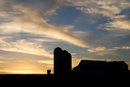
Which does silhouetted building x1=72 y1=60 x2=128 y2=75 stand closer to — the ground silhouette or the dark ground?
the ground silhouette

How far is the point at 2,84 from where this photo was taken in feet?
47.6

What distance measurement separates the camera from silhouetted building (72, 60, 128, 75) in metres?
45.1

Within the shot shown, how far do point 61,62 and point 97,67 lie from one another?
27.3m

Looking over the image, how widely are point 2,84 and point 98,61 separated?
34.7 metres

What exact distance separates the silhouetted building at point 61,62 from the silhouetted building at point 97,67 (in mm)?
25368

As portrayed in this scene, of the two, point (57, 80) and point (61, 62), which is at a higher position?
point (61, 62)

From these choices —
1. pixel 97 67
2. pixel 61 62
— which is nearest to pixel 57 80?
pixel 61 62

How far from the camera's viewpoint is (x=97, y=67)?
150ft

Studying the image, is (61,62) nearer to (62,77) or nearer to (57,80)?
(62,77)

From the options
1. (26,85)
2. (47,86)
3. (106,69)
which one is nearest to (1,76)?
(26,85)

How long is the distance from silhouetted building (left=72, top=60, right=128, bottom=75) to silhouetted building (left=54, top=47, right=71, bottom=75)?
2537 cm

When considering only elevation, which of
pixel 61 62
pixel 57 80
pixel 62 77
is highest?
pixel 61 62

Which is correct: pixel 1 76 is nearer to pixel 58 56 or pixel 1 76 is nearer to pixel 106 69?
pixel 58 56

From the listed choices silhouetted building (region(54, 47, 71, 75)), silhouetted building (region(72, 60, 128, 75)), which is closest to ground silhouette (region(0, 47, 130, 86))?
silhouetted building (region(54, 47, 71, 75))
